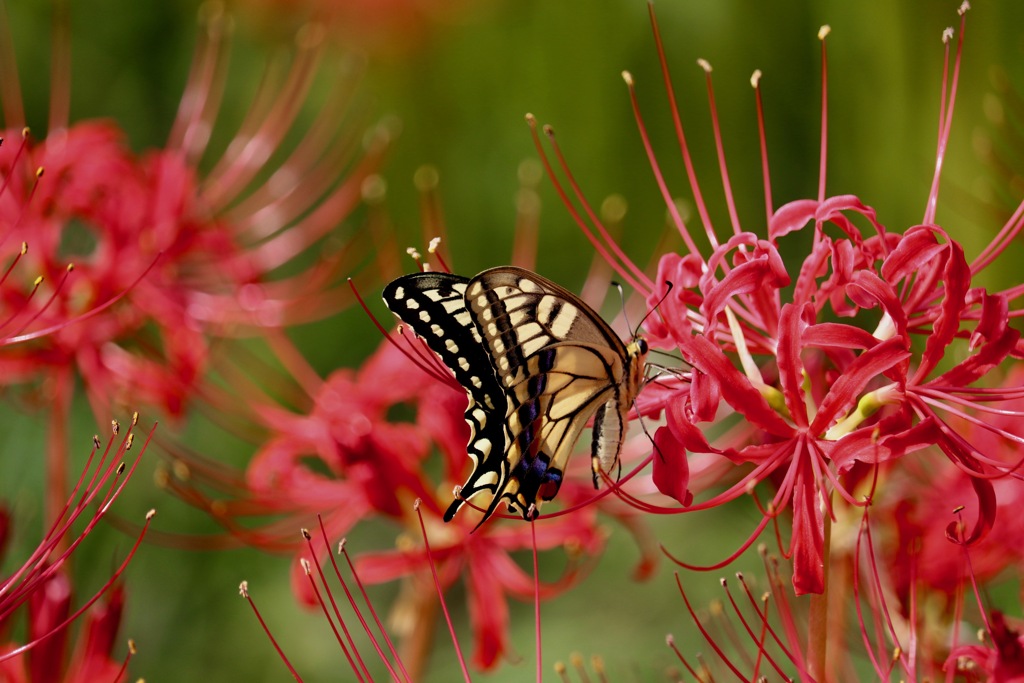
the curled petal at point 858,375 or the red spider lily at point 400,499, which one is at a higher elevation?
the curled petal at point 858,375

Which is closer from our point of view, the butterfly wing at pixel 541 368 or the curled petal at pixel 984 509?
the curled petal at pixel 984 509

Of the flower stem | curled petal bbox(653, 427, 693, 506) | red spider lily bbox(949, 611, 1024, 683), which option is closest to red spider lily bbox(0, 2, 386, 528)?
curled petal bbox(653, 427, 693, 506)

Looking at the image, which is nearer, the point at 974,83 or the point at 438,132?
the point at 974,83

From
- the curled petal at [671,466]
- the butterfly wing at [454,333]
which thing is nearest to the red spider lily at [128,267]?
the butterfly wing at [454,333]

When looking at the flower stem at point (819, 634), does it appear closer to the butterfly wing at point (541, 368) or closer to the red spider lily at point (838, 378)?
the red spider lily at point (838, 378)

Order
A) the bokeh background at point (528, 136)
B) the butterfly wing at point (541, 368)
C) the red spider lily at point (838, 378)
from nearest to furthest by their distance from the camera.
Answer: the red spider lily at point (838, 378), the butterfly wing at point (541, 368), the bokeh background at point (528, 136)

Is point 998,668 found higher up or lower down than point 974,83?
lower down

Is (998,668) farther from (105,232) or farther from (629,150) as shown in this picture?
(629,150)

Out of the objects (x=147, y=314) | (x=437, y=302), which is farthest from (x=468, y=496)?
(x=147, y=314)

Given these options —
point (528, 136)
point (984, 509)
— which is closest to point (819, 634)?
point (984, 509)
